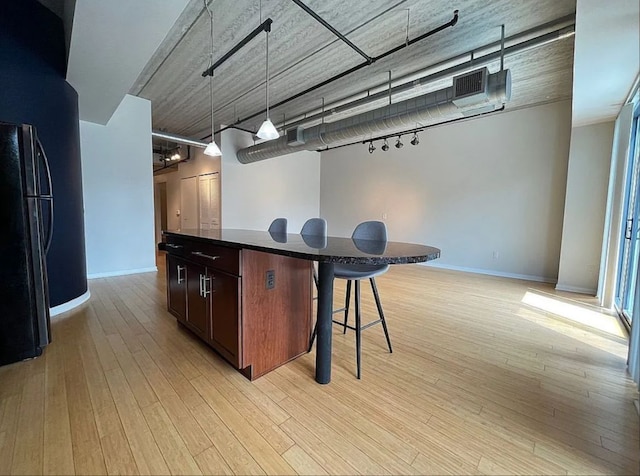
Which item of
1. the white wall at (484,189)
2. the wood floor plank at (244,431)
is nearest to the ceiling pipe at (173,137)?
the white wall at (484,189)

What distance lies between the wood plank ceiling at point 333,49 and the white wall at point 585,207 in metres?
0.90

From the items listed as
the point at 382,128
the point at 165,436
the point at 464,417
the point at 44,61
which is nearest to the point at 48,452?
the point at 165,436

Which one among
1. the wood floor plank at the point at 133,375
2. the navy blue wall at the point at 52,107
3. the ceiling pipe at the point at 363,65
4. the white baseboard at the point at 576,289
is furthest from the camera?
the white baseboard at the point at 576,289

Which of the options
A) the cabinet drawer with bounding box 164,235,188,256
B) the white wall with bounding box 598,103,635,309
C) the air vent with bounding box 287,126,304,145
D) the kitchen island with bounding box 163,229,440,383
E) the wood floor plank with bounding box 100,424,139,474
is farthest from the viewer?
the air vent with bounding box 287,126,304,145

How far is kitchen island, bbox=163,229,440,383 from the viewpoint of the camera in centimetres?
169

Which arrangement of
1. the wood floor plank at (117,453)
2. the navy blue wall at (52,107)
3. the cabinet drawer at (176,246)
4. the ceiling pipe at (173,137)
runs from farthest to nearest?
1. the ceiling pipe at (173,137)
2. the navy blue wall at (52,107)
3. the cabinet drawer at (176,246)
4. the wood floor plank at (117,453)

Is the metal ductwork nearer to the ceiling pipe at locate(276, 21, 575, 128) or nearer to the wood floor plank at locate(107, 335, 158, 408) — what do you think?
the ceiling pipe at locate(276, 21, 575, 128)

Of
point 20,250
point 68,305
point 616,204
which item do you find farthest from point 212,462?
point 616,204

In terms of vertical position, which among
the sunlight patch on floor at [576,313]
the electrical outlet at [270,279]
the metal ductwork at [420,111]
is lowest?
the sunlight patch on floor at [576,313]

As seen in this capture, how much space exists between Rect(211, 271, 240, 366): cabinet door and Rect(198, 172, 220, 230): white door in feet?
16.0

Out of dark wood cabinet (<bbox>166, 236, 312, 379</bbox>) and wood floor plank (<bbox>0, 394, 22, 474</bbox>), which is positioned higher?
dark wood cabinet (<bbox>166, 236, 312, 379</bbox>)

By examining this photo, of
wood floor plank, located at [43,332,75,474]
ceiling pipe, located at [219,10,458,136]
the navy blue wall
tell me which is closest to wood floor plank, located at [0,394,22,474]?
wood floor plank, located at [43,332,75,474]

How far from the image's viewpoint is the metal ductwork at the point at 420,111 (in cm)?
286

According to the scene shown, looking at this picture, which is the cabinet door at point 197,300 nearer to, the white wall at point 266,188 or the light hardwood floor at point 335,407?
the light hardwood floor at point 335,407
